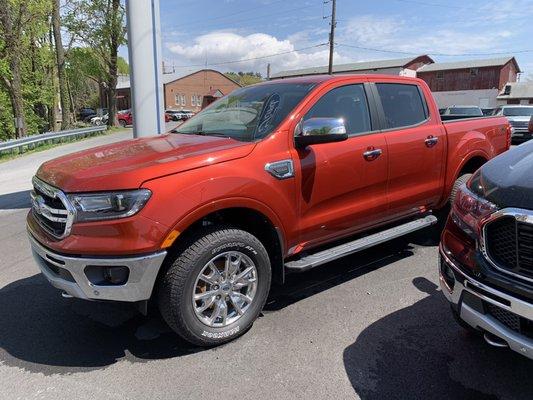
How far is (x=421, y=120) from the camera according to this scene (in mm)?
4730

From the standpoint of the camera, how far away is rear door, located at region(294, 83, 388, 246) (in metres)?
3.61

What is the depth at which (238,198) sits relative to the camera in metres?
3.14

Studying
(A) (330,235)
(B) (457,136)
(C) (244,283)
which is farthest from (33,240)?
(B) (457,136)

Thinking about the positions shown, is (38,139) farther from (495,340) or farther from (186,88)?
(186,88)

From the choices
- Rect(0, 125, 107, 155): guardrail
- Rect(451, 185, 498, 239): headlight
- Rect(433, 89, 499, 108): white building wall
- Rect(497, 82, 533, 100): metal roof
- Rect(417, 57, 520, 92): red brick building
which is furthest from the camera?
Rect(417, 57, 520, 92): red brick building

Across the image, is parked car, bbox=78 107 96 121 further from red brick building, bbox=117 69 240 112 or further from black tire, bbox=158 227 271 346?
black tire, bbox=158 227 271 346

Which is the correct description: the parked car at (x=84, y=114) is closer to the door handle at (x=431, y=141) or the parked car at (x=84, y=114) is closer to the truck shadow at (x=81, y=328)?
the truck shadow at (x=81, y=328)

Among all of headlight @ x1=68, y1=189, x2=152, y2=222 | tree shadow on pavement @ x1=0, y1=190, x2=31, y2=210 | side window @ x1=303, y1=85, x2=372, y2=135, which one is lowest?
tree shadow on pavement @ x1=0, y1=190, x2=31, y2=210

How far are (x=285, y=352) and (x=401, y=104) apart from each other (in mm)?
2798

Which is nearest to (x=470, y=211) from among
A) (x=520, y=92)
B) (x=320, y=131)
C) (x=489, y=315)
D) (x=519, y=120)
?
(x=489, y=315)

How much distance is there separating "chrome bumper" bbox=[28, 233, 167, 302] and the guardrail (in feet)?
44.1

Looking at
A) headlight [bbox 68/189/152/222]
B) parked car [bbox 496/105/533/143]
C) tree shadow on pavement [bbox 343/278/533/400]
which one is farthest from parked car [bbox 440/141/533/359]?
parked car [bbox 496/105/533/143]

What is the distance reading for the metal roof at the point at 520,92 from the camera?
171 feet

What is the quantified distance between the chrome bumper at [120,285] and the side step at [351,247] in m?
1.17
